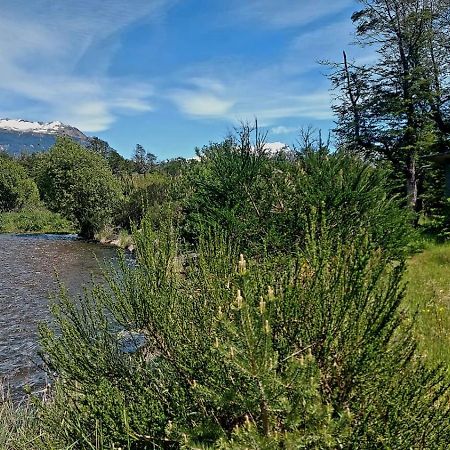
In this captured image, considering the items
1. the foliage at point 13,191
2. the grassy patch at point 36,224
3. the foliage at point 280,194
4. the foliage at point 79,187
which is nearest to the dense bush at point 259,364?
the foliage at point 280,194

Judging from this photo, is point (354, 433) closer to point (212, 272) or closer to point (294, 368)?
point (294, 368)

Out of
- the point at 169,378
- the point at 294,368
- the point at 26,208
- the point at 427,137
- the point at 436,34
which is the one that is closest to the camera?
the point at 294,368

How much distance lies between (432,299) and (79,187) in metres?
31.1

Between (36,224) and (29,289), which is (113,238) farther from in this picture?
→ (29,289)

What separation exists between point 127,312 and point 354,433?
5.72 ft

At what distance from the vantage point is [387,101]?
1931 cm

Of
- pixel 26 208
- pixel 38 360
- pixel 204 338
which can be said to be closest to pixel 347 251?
pixel 204 338

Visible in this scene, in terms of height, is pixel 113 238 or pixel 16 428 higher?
pixel 16 428

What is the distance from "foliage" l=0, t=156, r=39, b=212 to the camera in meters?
54.1

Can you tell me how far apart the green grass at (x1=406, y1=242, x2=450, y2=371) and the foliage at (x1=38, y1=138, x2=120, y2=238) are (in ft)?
87.0

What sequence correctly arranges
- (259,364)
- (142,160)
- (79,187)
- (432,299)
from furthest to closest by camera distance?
(142,160) → (79,187) → (432,299) → (259,364)

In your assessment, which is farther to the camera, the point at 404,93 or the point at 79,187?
the point at 79,187

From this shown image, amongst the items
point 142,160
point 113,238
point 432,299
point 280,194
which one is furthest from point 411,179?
point 142,160

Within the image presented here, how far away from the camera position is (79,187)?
34375 millimetres
